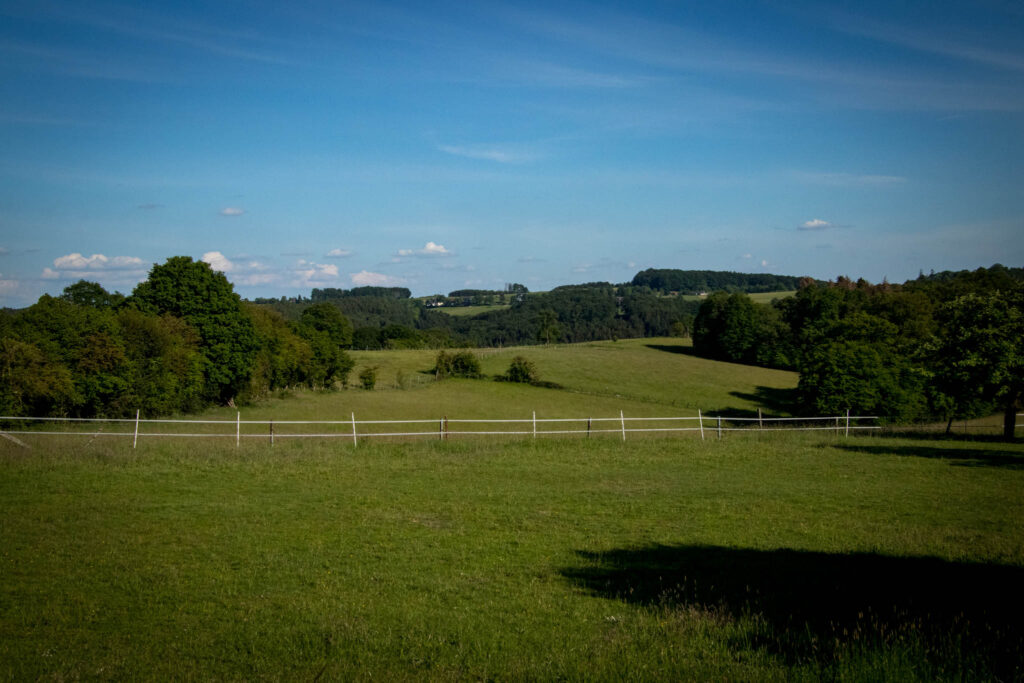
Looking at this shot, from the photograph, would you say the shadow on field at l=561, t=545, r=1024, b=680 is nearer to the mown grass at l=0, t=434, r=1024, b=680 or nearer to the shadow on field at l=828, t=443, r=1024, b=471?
the mown grass at l=0, t=434, r=1024, b=680

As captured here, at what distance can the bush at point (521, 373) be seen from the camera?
6500cm

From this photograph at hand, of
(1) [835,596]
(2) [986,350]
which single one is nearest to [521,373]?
(2) [986,350]

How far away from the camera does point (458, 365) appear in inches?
2643

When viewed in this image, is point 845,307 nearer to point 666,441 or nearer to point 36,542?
point 666,441

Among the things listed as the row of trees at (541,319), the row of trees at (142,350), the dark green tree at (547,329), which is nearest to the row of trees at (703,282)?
the row of trees at (541,319)

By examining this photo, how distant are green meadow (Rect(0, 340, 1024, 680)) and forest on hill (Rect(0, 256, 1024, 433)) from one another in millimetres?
10430

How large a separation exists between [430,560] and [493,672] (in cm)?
385

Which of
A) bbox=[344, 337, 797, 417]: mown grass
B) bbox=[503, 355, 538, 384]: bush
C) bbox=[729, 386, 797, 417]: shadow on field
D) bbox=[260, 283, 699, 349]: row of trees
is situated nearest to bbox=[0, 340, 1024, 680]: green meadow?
bbox=[344, 337, 797, 417]: mown grass

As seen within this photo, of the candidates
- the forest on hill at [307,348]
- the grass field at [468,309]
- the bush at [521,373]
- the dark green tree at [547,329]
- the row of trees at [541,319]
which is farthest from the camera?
the grass field at [468,309]

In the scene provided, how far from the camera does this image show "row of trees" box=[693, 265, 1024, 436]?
1023 inches

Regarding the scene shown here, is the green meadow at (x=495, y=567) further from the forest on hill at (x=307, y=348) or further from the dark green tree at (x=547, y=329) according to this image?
the dark green tree at (x=547, y=329)

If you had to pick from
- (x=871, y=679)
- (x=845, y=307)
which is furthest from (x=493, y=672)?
(x=845, y=307)

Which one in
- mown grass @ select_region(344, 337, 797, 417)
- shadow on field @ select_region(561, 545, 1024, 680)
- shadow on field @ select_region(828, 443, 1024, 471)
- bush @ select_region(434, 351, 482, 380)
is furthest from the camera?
bush @ select_region(434, 351, 482, 380)

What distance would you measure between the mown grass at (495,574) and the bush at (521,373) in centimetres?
4695
